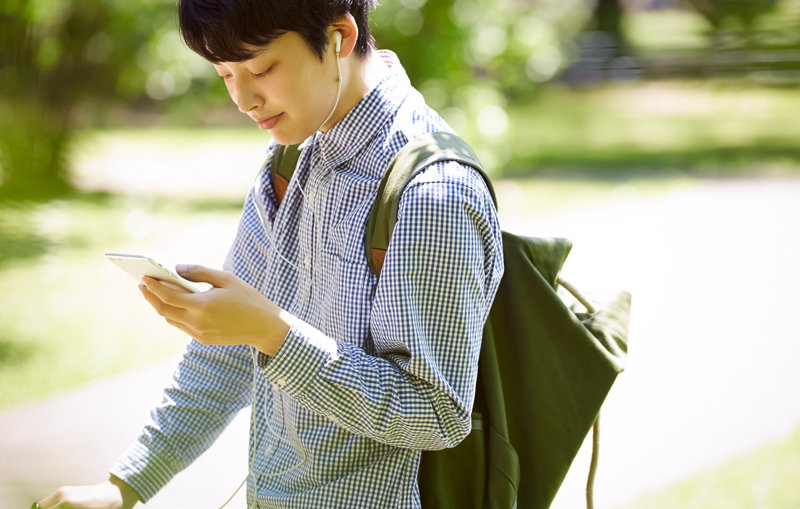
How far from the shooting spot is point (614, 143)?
564 inches

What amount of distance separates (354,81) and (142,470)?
0.99 metres

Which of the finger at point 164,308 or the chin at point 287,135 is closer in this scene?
→ the finger at point 164,308

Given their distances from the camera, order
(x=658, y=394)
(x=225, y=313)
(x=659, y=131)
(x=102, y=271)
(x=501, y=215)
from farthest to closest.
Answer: (x=659, y=131) → (x=501, y=215) → (x=102, y=271) → (x=658, y=394) → (x=225, y=313)

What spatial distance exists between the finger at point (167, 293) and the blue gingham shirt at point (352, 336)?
175 mm

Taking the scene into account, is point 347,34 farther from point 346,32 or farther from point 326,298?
point 326,298

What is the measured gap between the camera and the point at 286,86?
1.56 meters

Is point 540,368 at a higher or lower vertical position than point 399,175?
lower

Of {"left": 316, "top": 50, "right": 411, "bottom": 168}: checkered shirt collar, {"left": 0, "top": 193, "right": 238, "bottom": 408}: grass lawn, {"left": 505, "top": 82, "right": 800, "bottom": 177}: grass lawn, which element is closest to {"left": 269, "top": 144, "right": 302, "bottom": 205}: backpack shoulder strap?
{"left": 316, "top": 50, "right": 411, "bottom": 168}: checkered shirt collar

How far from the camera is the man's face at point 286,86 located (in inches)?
60.9

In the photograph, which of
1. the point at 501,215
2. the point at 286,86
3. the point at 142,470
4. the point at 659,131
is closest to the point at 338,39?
the point at 286,86

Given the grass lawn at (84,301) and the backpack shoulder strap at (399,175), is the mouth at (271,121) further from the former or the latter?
the grass lawn at (84,301)

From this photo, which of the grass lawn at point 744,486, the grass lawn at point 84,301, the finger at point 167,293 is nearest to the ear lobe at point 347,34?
the finger at point 167,293

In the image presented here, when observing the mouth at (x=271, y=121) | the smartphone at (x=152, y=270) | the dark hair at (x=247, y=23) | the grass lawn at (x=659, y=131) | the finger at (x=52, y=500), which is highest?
the dark hair at (x=247, y=23)

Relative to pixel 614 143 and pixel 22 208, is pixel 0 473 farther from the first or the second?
pixel 614 143
